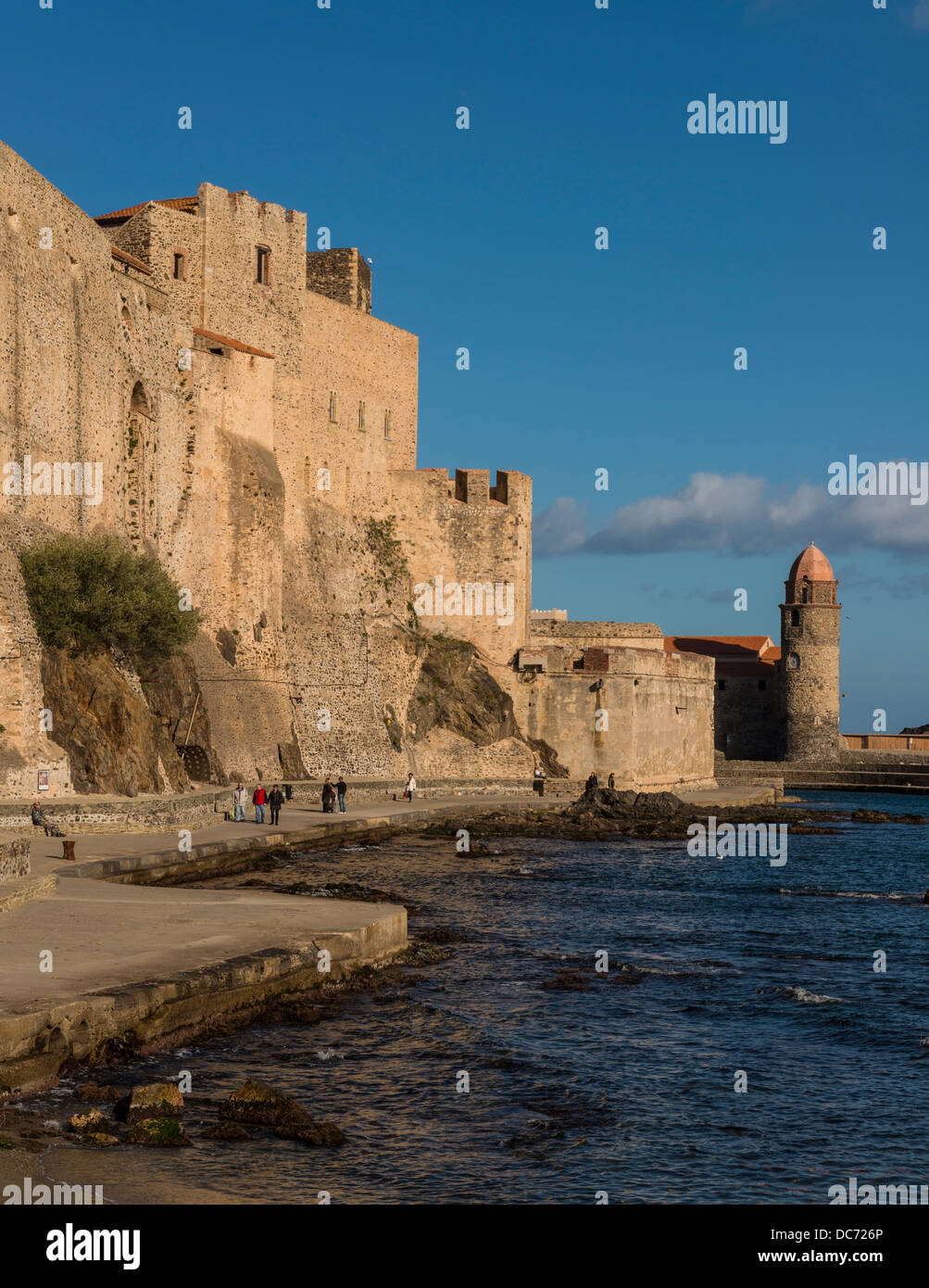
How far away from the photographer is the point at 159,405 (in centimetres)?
3281

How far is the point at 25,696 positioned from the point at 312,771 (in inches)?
606

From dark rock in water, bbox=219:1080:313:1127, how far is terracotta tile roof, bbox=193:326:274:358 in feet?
91.2

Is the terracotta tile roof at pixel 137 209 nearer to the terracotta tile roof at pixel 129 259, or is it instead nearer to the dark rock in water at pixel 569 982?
the terracotta tile roof at pixel 129 259

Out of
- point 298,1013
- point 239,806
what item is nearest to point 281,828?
point 239,806

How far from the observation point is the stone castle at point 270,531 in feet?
84.2

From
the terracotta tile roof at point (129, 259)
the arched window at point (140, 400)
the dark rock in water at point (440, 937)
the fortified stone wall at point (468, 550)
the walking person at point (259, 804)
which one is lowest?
the dark rock in water at point (440, 937)

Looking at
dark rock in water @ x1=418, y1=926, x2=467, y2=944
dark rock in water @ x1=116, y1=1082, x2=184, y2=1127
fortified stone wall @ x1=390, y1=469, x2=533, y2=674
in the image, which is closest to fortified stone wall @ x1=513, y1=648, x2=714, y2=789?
fortified stone wall @ x1=390, y1=469, x2=533, y2=674

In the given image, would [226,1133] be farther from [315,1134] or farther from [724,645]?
[724,645]

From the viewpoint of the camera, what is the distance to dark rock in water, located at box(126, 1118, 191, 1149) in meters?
8.98

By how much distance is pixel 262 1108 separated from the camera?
9680 mm

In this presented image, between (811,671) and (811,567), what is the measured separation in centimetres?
571

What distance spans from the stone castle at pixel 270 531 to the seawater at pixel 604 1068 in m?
10.3

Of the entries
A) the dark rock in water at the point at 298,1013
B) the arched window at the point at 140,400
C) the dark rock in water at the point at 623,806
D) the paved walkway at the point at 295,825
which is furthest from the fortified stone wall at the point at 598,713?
the dark rock in water at the point at 298,1013

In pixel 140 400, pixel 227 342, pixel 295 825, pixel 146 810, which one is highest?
pixel 227 342
